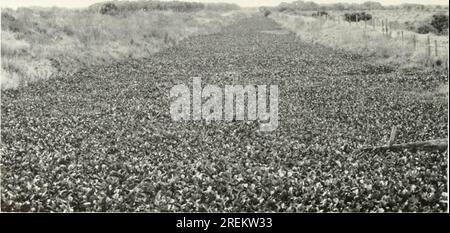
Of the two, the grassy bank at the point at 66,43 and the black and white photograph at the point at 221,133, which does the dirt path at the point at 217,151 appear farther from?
the grassy bank at the point at 66,43

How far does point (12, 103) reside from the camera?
19344 mm

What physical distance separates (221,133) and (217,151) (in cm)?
187

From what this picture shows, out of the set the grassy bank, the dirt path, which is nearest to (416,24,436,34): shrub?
the grassy bank

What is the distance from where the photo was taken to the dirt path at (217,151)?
33.3ft

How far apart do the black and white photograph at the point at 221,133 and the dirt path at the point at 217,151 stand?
0.14ft

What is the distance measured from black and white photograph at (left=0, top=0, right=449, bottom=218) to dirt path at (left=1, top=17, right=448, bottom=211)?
0.04 metres

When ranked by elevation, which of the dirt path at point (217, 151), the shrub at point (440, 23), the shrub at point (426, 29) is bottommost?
the dirt path at point (217, 151)

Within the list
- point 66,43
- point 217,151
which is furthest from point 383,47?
point 217,151

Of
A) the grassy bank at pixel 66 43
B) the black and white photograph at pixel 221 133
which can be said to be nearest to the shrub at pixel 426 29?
the black and white photograph at pixel 221 133

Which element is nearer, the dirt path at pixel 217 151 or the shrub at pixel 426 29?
the dirt path at pixel 217 151

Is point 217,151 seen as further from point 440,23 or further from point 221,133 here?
point 440,23

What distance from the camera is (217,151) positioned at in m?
13.3

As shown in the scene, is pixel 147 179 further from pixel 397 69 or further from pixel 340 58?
pixel 340 58

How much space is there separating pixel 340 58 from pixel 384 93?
12.4 metres
